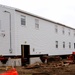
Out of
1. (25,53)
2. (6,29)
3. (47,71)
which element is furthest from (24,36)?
(47,71)

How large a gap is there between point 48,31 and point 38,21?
331cm

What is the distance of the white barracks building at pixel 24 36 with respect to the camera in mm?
22188

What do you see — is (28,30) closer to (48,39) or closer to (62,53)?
(48,39)

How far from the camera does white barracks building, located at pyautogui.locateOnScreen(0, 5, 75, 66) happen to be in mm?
22188

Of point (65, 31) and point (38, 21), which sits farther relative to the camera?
point (65, 31)

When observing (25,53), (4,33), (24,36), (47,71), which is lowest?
(47,71)

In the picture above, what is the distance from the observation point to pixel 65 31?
36875 mm

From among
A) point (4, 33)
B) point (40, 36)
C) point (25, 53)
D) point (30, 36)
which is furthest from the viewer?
point (40, 36)

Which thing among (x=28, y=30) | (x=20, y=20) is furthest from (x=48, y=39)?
(x=20, y=20)

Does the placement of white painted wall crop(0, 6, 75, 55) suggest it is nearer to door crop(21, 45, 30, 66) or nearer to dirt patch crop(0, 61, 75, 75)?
door crop(21, 45, 30, 66)

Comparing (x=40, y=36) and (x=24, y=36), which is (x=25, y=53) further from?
(x=40, y=36)

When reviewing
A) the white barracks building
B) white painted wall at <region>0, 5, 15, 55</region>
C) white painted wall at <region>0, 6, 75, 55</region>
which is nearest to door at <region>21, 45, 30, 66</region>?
the white barracks building

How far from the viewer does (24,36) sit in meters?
24.0

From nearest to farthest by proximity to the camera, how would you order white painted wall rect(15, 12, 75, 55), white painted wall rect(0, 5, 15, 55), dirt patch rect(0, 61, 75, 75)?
1. dirt patch rect(0, 61, 75, 75)
2. white painted wall rect(0, 5, 15, 55)
3. white painted wall rect(15, 12, 75, 55)
